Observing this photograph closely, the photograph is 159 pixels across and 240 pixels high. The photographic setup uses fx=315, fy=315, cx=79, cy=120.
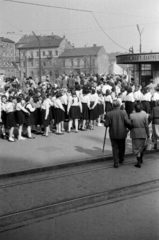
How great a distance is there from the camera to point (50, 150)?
34.1ft

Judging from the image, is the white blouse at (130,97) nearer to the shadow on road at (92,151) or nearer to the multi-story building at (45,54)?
the shadow on road at (92,151)

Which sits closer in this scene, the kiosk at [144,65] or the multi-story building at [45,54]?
the kiosk at [144,65]

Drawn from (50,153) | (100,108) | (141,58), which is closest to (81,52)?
(141,58)

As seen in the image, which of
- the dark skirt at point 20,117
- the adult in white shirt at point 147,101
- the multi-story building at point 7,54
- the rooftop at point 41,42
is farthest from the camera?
the rooftop at point 41,42

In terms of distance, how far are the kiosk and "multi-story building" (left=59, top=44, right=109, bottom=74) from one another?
64316 millimetres

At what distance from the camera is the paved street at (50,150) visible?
8844mm

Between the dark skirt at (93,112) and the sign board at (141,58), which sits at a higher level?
the sign board at (141,58)

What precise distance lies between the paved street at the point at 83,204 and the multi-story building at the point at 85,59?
8112 cm

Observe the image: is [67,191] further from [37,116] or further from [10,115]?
[37,116]

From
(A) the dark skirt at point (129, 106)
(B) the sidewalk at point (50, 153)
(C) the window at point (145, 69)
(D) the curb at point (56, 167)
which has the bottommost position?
(D) the curb at point (56, 167)

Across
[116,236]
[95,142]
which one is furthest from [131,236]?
[95,142]

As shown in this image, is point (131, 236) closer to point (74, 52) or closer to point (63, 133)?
point (63, 133)

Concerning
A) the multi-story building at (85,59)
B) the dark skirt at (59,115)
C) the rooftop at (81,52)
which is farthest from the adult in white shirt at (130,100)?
the rooftop at (81,52)

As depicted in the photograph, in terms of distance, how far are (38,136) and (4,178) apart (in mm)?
5032
